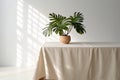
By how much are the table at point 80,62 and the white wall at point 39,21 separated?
4.11ft

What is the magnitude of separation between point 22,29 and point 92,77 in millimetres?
1924

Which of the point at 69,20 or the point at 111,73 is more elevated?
the point at 69,20

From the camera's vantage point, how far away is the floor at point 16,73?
3228 mm

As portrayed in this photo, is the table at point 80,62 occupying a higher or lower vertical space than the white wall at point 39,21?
lower

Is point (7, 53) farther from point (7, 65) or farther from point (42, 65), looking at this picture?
point (42, 65)

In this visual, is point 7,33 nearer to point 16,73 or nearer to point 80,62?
point 16,73

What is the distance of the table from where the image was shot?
2.59m

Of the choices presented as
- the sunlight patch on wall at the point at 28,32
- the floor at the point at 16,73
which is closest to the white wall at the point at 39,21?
the sunlight patch on wall at the point at 28,32

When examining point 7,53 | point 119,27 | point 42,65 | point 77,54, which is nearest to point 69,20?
point 77,54

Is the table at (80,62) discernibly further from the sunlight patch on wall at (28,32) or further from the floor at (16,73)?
the sunlight patch on wall at (28,32)

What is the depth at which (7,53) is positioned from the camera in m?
3.95

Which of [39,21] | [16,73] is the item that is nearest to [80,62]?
[16,73]

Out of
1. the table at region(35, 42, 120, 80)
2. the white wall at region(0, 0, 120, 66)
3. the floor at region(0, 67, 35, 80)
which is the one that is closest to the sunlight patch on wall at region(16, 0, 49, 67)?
the white wall at region(0, 0, 120, 66)

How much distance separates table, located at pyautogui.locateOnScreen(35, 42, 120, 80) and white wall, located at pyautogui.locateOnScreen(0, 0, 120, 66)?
1252 millimetres
